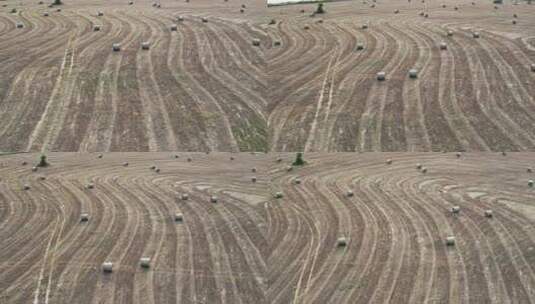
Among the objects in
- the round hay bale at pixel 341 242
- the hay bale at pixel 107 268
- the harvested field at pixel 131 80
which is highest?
the harvested field at pixel 131 80

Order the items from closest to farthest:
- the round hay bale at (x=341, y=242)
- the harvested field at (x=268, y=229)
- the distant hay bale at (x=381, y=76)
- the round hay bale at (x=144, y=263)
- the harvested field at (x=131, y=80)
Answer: the harvested field at (x=268, y=229)
the round hay bale at (x=144, y=263)
the round hay bale at (x=341, y=242)
the harvested field at (x=131, y=80)
the distant hay bale at (x=381, y=76)

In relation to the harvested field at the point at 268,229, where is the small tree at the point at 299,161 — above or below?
above

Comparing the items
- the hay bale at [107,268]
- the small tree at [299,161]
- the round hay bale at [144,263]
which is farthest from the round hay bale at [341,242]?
the small tree at [299,161]

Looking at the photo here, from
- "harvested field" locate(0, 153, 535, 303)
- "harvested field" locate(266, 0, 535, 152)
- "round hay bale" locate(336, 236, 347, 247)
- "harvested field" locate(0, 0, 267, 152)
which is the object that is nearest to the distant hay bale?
"harvested field" locate(266, 0, 535, 152)

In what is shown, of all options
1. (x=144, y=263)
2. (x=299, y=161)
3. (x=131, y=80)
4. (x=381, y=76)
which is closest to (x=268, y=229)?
(x=144, y=263)

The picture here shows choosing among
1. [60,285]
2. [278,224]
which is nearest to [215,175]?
[278,224]

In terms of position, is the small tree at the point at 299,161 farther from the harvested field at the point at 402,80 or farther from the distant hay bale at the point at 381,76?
the distant hay bale at the point at 381,76
